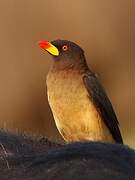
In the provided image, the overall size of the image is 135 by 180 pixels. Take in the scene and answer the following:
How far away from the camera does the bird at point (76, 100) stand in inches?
295

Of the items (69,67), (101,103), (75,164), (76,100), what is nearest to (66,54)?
(69,67)

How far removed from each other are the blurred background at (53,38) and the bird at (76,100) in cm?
749

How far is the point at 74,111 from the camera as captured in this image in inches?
294

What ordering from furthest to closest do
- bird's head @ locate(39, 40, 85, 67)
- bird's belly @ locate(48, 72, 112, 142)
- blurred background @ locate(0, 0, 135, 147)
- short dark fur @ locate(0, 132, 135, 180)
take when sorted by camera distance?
blurred background @ locate(0, 0, 135, 147) → bird's head @ locate(39, 40, 85, 67) → bird's belly @ locate(48, 72, 112, 142) → short dark fur @ locate(0, 132, 135, 180)

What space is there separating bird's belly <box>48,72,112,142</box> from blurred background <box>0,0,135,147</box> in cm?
780

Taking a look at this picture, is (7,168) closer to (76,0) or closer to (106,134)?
(106,134)

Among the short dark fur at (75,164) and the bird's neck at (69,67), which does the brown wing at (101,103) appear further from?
the short dark fur at (75,164)

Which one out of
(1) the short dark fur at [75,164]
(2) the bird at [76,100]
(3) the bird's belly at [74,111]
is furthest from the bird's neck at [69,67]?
(1) the short dark fur at [75,164]

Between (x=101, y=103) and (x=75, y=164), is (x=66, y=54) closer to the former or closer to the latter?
(x=101, y=103)

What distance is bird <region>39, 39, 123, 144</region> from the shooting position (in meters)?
7.48

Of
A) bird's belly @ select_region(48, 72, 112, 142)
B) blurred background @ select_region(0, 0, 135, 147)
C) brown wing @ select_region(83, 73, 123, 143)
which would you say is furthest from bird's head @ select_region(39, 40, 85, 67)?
blurred background @ select_region(0, 0, 135, 147)

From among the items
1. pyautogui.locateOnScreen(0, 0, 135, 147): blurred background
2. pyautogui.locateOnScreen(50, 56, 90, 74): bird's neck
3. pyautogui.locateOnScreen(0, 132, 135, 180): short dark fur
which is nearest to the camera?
pyautogui.locateOnScreen(0, 132, 135, 180): short dark fur

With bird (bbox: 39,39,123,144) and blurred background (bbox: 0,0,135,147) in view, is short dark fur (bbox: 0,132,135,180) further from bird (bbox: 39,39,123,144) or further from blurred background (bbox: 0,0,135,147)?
blurred background (bbox: 0,0,135,147)

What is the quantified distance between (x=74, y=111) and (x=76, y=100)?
0.34 ft
